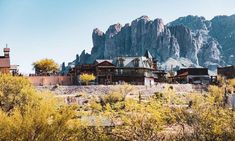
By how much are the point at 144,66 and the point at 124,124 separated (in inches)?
2834

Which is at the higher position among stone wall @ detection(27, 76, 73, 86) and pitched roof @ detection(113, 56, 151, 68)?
pitched roof @ detection(113, 56, 151, 68)

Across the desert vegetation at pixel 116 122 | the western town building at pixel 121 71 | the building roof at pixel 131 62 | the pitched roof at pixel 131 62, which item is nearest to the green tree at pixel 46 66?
the western town building at pixel 121 71

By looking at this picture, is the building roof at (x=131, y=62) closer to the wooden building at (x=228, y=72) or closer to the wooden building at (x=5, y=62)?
the wooden building at (x=5, y=62)

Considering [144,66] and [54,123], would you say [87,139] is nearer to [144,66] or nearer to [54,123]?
[54,123]

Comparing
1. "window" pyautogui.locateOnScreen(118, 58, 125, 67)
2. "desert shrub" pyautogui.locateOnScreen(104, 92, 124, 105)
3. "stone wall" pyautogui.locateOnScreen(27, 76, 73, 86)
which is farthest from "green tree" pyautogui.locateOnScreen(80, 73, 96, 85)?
"desert shrub" pyautogui.locateOnScreen(104, 92, 124, 105)

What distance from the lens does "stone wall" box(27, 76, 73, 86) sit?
9869 cm

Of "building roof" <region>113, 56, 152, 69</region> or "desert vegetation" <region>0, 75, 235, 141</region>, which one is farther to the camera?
"building roof" <region>113, 56, 152, 69</region>

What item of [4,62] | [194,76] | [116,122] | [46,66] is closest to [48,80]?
[4,62]

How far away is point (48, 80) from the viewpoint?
101m

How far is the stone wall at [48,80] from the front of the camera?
324ft

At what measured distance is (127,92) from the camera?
9419 centimetres

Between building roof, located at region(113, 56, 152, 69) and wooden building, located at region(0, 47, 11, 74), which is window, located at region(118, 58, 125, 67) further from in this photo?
wooden building, located at region(0, 47, 11, 74)

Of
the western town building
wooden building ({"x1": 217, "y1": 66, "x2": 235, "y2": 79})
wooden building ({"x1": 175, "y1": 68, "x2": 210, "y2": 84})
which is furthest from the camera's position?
wooden building ({"x1": 217, "y1": 66, "x2": 235, "y2": 79})

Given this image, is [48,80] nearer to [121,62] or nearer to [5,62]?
[5,62]
